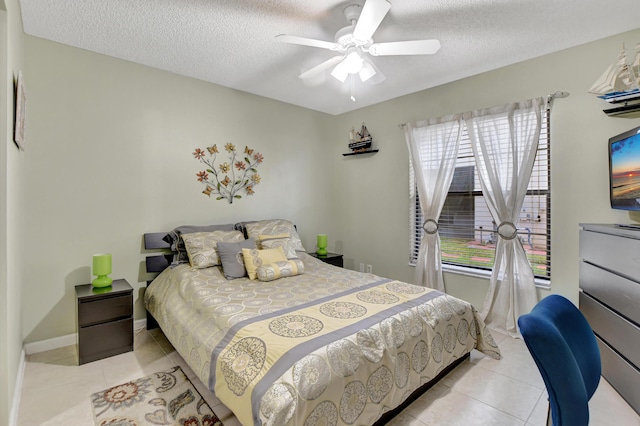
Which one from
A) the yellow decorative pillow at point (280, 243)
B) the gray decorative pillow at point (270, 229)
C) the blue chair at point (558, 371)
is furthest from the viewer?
the gray decorative pillow at point (270, 229)

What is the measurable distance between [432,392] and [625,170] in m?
2.04

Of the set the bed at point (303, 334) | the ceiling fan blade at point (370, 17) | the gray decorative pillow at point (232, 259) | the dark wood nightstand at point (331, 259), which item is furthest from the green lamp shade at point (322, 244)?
the ceiling fan blade at point (370, 17)

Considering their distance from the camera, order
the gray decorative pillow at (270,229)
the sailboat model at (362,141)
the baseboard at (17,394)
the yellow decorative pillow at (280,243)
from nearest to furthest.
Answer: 1. the baseboard at (17,394)
2. the yellow decorative pillow at (280,243)
3. the gray decorative pillow at (270,229)
4. the sailboat model at (362,141)

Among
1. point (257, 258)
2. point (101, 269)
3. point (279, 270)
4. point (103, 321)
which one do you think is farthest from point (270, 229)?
point (103, 321)

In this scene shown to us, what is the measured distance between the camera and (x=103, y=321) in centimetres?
247

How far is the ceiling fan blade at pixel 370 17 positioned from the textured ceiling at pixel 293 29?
246mm

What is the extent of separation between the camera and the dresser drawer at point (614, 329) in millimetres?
1836

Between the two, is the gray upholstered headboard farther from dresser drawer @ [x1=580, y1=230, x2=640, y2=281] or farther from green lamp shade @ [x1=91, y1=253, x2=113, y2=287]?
dresser drawer @ [x1=580, y1=230, x2=640, y2=281]

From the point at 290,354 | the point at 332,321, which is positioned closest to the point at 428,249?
the point at 332,321

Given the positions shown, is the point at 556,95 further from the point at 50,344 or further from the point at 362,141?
the point at 50,344

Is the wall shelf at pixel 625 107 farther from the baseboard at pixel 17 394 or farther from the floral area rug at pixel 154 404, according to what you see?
the baseboard at pixel 17 394

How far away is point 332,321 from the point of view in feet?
6.01

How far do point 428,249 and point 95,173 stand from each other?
3.49m

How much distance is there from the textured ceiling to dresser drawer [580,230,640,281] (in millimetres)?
1524
